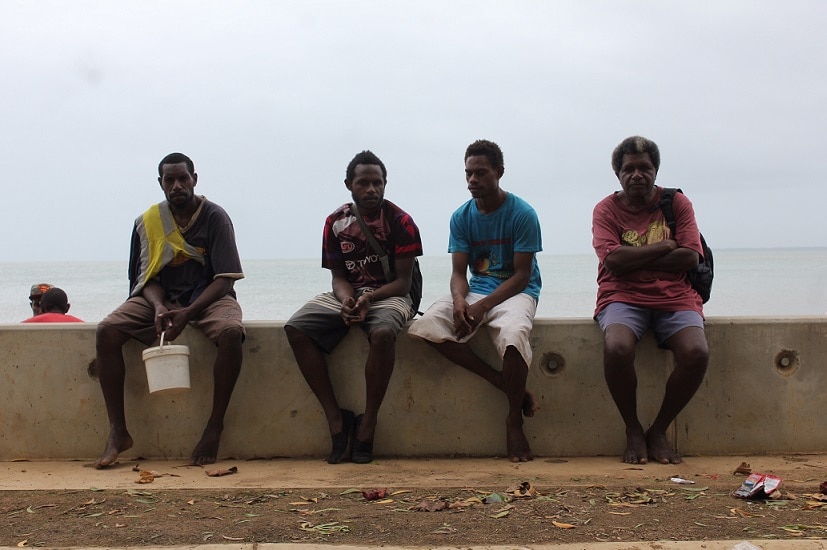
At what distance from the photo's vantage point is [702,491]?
181 inches

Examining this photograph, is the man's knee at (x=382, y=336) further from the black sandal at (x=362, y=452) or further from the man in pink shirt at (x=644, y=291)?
the man in pink shirt at (x=644, y=291)

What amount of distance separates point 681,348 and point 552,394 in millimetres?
846

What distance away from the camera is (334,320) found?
5.62m

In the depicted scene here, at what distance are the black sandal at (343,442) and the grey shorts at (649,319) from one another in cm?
161

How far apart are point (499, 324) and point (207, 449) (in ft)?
6.11

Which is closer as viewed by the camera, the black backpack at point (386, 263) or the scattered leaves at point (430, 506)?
the scattered leaves at point (430, 506)

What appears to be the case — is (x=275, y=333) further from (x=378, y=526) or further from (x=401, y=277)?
(x=378, y=526)

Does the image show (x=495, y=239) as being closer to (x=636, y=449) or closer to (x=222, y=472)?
(x=636, y=449)

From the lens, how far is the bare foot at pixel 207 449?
548 centimetres

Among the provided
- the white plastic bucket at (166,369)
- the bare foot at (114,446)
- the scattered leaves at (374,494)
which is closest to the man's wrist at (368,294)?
the white plastic bucket at (166,369)

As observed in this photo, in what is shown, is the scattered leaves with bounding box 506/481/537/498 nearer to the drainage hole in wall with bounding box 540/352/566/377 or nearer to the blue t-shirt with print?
the drainage hole in wall with bounding box 540/352/566/377

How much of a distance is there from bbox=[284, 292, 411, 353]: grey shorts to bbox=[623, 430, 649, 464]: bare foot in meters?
1.49

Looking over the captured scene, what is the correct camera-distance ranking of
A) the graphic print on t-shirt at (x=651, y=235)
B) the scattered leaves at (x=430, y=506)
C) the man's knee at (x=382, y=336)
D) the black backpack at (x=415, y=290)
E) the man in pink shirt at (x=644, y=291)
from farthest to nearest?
the black backpack at (x=415, y=290)
the graphic print on t-shirt at (x=651, y=235)
the man's knee at (x=382, y=336)
the man in pink shirt at (x=644, y=291)
the scattered leaves at (x=430, y=506)

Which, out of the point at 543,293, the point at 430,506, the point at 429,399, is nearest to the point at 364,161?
the point at 429,399
